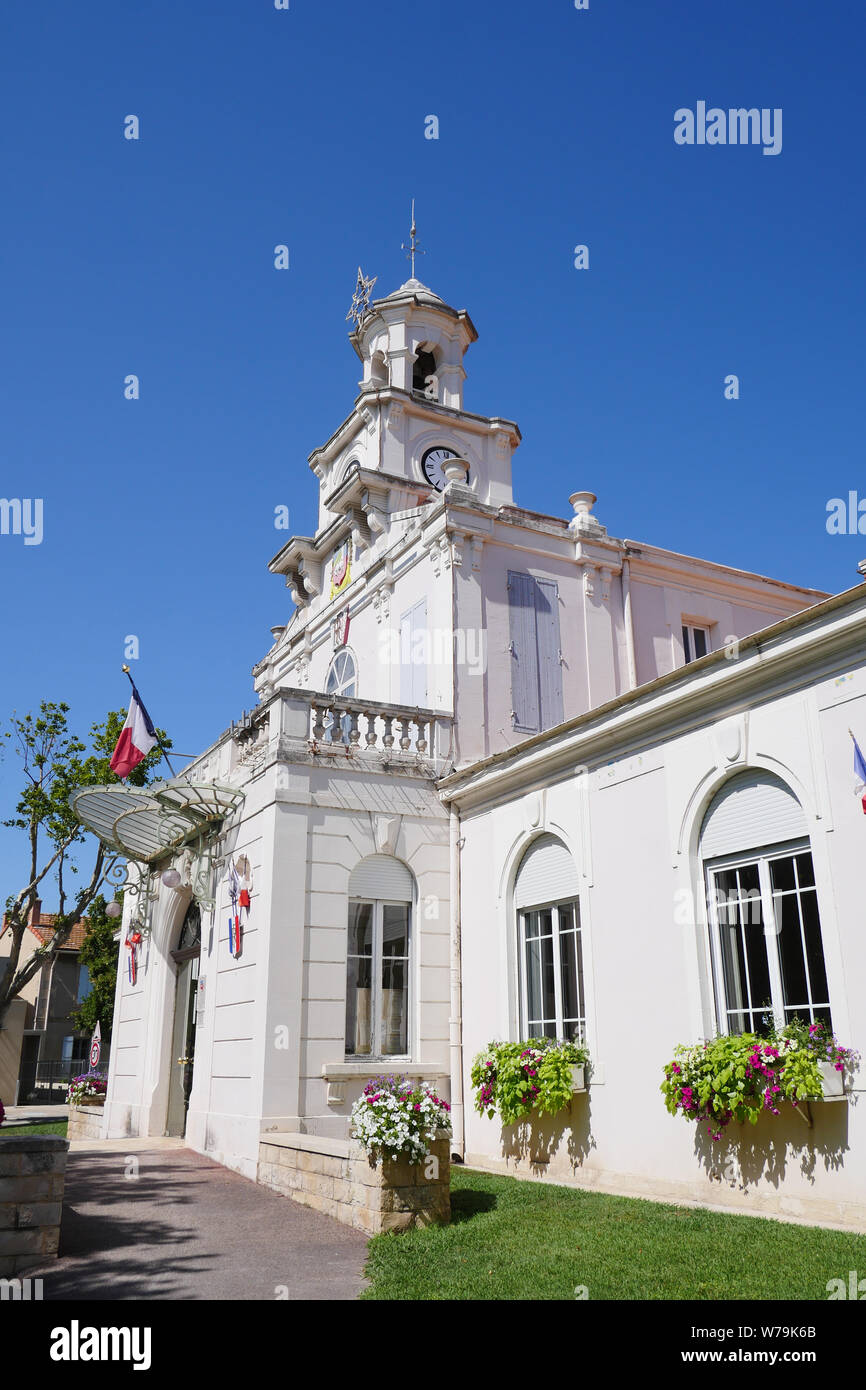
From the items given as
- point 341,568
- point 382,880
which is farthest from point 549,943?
point 341,568

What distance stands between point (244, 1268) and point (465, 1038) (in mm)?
5858

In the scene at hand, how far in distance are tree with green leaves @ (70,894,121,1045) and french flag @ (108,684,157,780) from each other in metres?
22.4

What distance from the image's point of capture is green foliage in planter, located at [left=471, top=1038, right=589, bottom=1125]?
35.3ft

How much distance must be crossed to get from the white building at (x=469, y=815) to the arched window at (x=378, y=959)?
0.04 m

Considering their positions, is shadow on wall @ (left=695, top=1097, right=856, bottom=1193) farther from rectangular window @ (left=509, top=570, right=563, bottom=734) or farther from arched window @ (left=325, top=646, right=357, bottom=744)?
arched window @ (left=325, top=646, right=357, bottom=744)

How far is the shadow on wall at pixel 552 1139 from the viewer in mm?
10789

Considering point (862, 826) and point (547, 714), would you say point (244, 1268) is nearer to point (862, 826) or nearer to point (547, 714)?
point (862, 826)

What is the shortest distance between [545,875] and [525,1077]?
2.26m

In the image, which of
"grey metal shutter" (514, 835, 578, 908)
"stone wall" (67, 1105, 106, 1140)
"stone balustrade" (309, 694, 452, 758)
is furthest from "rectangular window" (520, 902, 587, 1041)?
"stone wall" (67, 1105, 106, 1140)

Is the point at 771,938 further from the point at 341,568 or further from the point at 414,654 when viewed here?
the point at 341,568

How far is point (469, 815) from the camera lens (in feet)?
45.9

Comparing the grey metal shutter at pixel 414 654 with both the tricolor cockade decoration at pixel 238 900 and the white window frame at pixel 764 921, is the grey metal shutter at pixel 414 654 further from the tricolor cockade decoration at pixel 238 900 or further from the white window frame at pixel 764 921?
the white window frame at pixel 764 921
